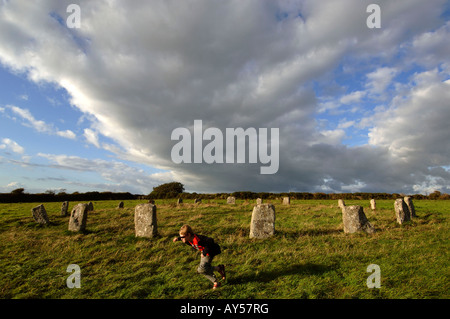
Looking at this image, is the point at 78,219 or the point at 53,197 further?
the point at 53,197

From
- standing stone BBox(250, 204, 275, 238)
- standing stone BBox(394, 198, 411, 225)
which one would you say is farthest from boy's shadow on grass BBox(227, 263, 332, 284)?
standing stone BBox(394, 198, 411, 225)

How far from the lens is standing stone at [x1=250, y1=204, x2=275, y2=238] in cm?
1110

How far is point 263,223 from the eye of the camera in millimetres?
11234

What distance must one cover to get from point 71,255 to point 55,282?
270cm

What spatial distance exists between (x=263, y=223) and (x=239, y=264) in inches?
153

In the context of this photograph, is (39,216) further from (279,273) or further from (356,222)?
(356,222)

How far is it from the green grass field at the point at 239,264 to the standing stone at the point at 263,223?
0.41 m

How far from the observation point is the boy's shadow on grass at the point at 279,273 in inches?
252

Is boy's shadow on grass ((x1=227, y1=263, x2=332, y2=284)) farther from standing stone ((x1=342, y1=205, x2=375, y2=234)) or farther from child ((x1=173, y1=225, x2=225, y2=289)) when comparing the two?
standing stone ((x1=342, y1=205, x2=375, y2=234))

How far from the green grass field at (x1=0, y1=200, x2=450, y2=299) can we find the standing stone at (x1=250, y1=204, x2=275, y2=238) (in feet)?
1.36

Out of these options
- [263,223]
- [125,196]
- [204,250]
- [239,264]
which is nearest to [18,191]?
[125,196]
